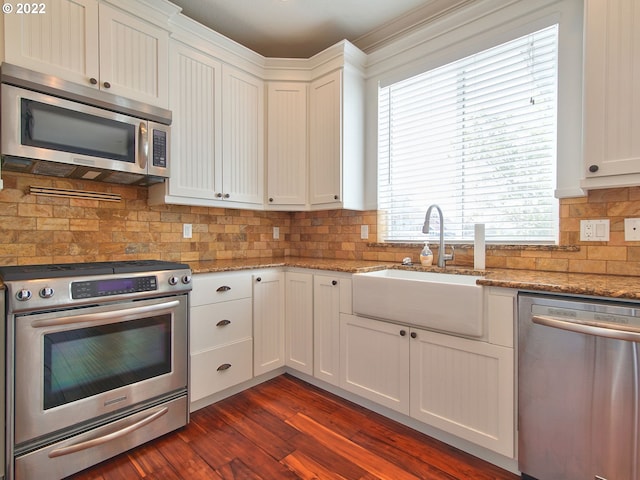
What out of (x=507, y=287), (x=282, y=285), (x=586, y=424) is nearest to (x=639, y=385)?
(x=586, y=424)

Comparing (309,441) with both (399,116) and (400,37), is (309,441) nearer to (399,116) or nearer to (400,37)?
(399,116)

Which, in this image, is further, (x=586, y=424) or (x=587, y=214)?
(x=587, y=214)

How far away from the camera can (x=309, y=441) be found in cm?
180

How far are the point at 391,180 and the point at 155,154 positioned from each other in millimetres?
1734

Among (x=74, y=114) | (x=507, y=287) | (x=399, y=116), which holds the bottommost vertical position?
(x=507, y=287)

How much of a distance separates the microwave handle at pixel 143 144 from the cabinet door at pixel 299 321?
4.12ft

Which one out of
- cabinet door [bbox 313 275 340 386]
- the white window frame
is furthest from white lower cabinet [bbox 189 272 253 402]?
the white window frame

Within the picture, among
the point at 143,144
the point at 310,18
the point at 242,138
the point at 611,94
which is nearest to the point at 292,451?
the point at 143,144

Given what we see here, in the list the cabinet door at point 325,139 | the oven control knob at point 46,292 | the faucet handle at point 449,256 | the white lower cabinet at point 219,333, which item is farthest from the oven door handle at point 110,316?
the faucet handle at point 449,256

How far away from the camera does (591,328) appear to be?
1.27 metres

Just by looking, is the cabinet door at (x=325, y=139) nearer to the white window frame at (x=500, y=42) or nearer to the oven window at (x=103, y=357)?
the white window frame at (x=500, y=42)

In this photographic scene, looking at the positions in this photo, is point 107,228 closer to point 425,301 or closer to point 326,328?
point 326,328

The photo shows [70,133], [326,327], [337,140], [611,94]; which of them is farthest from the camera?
[337,140]

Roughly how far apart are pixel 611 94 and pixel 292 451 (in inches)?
91.4
